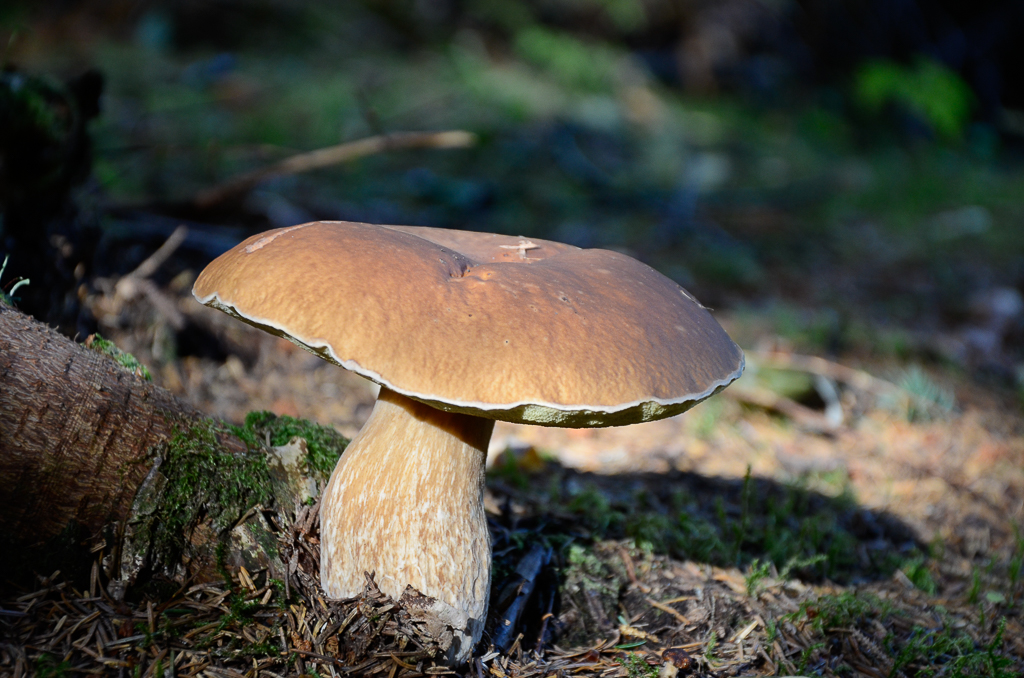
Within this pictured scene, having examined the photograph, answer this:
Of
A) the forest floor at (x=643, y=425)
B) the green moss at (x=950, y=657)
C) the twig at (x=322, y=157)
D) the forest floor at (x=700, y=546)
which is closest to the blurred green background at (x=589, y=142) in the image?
the forest floor at (x=643, y=425)

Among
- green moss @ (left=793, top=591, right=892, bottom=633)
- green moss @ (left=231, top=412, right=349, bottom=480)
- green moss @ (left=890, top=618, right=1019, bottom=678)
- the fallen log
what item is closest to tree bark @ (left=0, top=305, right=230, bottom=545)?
the fallen log

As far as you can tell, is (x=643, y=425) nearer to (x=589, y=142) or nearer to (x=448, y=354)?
(x=448, y=354)

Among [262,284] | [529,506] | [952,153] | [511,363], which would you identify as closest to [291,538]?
[262,284]

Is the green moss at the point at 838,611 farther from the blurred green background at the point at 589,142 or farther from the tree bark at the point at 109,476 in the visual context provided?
the blurred green background at the point at 589,142

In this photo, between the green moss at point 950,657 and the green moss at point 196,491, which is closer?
the green moss at point 196,491

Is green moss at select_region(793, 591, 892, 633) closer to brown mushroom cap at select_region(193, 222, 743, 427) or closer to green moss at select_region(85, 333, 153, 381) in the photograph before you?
brown mushroom cap at select_region(193, 222, 743, 427)

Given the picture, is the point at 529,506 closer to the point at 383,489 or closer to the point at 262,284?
the point at 383,489
